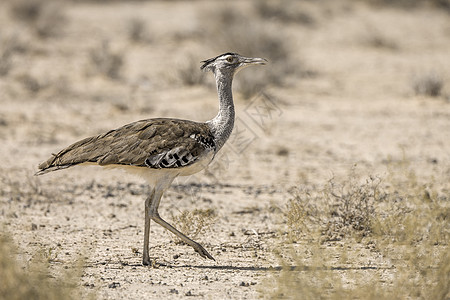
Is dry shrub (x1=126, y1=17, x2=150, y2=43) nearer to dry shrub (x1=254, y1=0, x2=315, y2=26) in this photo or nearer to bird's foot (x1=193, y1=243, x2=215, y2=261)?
dry shrub (x1=254, y1=0, x2=315, y2=26)

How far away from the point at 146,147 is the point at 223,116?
668mm

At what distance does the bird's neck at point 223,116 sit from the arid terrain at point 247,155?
783 mm

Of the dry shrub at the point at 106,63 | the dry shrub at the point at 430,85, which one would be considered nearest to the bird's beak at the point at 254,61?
the dry shrub at the point at 430,85

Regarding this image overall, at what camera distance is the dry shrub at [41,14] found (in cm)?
1667

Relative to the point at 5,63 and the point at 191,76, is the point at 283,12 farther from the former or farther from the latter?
the point at 5,63

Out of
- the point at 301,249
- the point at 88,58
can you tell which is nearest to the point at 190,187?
the point at 301,249

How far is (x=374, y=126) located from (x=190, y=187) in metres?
3.97

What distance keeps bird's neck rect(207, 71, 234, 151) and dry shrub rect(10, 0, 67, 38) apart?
466 inches

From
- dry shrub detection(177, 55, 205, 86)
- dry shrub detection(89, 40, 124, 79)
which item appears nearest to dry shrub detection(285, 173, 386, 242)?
dry shrub detection(177, 55, 205, 86)

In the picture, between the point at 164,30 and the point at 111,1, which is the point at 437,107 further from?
the point at 111,1

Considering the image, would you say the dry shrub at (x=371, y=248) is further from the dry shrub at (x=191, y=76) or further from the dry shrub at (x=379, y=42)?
the dry shrub at (x=379, y=42)

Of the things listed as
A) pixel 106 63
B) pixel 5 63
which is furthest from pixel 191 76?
pixel 5 63

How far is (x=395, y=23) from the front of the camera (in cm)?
1938

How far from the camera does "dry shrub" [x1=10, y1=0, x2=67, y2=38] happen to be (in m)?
16.7
